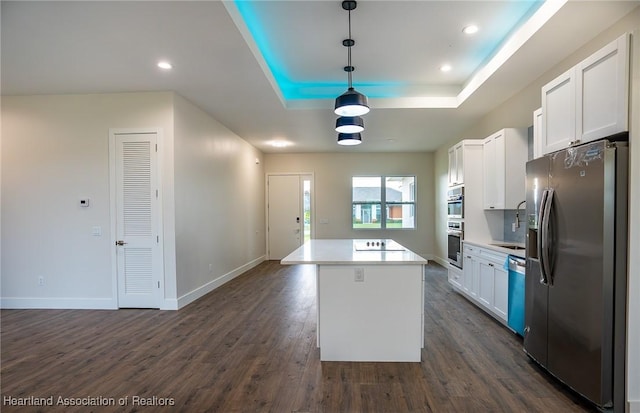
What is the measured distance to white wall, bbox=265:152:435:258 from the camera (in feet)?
26.3

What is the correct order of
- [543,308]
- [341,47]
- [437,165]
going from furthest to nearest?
[437,165]
[341,47]
[543,308]

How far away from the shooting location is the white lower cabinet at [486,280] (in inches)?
136

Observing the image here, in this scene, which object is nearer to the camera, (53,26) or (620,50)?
(620,50)

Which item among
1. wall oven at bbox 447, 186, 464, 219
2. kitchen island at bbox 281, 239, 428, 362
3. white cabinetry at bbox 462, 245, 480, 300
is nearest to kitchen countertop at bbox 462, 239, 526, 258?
white cabinetry at bbox 462, 245, 480, 300

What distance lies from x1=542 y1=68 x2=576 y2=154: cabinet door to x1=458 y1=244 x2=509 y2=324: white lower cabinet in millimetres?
1378

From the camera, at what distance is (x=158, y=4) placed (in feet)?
7.59

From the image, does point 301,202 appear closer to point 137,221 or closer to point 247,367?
point 137,221

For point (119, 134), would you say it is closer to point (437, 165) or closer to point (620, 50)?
point (620, 50)

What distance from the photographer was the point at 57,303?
4.20 metres

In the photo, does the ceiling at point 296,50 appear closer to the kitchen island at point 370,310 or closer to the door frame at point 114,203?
the door frame at point 114,203

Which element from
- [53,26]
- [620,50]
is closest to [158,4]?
[53,26]

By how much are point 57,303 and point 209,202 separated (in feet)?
7.91

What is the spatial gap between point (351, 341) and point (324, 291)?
1.64 ft

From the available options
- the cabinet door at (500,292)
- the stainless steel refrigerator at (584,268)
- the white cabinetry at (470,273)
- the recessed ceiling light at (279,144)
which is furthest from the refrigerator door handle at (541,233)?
the recessed ceiling light at (279,144)
